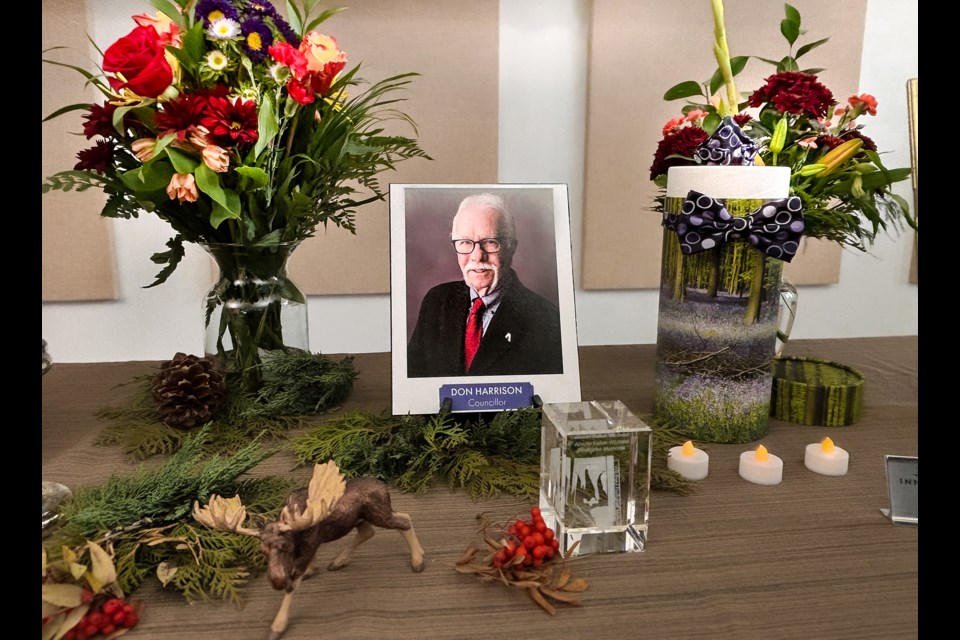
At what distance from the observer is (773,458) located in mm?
722

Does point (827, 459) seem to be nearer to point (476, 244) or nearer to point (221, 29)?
point (476, 244)

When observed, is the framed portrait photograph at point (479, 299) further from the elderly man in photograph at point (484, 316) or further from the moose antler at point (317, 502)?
the moose antler at point (317, 502)

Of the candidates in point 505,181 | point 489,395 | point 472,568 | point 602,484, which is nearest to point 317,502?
point 472,568

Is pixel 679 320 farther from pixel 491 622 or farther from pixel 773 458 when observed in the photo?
pixel 491 622

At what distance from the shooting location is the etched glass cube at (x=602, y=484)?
1.83 ft

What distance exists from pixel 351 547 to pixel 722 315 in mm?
524

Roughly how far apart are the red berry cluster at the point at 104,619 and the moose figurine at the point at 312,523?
0.25ft

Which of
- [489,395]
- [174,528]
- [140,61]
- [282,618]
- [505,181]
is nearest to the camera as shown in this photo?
[282,618]

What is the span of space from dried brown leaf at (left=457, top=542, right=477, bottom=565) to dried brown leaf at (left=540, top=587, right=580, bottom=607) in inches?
2.7

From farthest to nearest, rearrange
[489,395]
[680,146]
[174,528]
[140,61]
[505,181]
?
[505,181] < [680,146] < [489,395] < [140,61] < [174,528]

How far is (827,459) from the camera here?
73cm

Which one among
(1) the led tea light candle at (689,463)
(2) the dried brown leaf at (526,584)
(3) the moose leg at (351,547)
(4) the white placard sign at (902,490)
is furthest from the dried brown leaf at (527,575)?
(4) the white placard sign at (902,490)

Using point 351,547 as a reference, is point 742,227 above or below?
above

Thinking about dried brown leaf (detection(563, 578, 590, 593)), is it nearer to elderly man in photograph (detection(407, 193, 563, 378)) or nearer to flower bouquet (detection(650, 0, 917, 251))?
elderly man in photograph (detection(407, 193, 563, 378))
